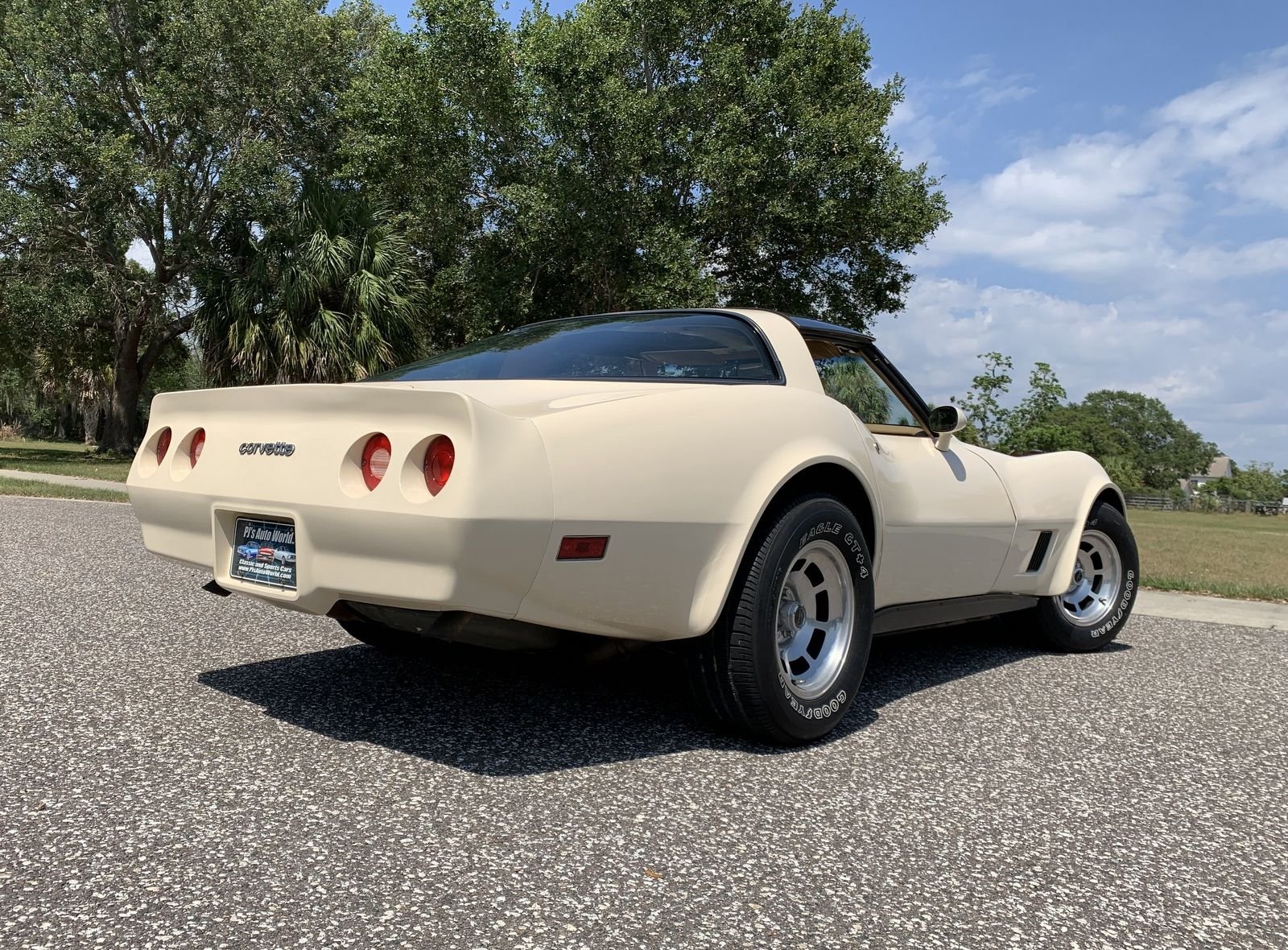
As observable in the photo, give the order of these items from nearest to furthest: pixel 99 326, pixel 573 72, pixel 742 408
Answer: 1. pixel 742 408
2. pixel 573 72
3. pixel 99 326

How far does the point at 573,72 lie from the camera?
18.7 metres

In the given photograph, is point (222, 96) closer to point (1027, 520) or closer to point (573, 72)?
point (573, 72)

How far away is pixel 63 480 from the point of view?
15633mm

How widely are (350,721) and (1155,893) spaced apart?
2342mm

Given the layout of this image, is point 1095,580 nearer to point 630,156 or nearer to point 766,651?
point 766,651

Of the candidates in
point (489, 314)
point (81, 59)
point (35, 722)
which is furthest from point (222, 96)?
point (35, 722)

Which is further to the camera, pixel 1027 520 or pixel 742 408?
pixel 1027 520

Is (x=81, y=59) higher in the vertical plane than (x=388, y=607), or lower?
higher

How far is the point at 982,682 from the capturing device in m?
4.29

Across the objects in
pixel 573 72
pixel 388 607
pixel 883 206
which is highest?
pixel 573 72

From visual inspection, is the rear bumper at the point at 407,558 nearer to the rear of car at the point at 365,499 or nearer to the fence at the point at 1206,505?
the rear of car at the point at 365,499

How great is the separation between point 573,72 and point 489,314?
522cm

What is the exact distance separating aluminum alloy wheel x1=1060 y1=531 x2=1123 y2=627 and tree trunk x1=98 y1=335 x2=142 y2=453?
26.5 meters

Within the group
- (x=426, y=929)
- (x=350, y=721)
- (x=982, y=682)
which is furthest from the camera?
(x=982, y=682)
